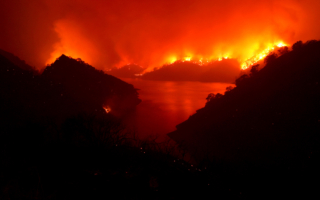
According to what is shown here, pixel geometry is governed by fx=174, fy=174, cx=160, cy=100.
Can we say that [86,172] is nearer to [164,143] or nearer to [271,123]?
[164,143]

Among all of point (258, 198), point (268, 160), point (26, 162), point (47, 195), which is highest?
point (26, 162)

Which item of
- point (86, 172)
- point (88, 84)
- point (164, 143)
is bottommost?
point (164, 143)

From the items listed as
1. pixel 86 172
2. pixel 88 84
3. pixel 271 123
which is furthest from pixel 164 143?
pixel 88 84

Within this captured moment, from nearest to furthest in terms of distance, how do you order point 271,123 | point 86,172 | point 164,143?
point 86,172, point 164,143, point 271,123

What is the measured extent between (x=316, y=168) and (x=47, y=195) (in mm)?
12248

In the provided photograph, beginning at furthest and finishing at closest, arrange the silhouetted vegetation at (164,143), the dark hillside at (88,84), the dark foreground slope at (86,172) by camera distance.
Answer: the dark hillside at (88,84)
the silhouetted vegetation at (164,143)
the dark foreground slope at (86,172)

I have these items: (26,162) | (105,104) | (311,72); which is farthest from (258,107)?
(105,104)

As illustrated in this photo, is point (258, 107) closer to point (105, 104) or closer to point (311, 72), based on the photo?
point (311, 72)

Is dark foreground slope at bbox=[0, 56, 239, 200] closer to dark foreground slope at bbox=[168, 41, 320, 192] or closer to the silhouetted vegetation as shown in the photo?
the silhouetted vegetation

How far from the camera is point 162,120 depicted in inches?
1414

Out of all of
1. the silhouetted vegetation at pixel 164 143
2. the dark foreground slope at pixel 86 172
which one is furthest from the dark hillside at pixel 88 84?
the dark foreground slope at pixel 86 172

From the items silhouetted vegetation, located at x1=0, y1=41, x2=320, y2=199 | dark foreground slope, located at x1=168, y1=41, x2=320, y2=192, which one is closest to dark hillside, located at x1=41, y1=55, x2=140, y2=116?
silhouetted vegetation, located at x1=0, y1=41, x2=320, y2=199

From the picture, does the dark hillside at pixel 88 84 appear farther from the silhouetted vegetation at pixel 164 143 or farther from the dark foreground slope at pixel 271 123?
the dark foreground slope at pixel 271 123

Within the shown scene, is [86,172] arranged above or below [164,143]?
above
